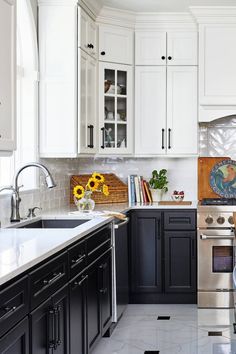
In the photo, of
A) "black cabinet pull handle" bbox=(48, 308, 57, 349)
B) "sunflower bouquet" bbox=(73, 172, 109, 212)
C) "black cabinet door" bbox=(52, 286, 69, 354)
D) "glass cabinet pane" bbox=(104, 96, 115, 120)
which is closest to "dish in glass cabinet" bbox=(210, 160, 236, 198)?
"glass cabinet pane" bbox=(104, 96, 115, 120)

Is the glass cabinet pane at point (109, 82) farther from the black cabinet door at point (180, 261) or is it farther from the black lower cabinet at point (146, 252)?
the black cabinet door at point (180, 261)

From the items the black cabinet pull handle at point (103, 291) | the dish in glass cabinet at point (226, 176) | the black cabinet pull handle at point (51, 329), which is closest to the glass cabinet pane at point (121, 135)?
the dish in glass cabinet at point (226, 176)

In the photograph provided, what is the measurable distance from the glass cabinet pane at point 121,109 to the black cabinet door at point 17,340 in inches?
144

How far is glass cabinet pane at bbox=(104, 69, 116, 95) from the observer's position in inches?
233

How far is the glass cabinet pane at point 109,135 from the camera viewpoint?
233 inches

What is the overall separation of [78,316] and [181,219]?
7.54ft

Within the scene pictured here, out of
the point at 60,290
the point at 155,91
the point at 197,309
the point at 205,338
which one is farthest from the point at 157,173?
the point at 60,290

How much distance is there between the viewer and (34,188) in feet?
16.3

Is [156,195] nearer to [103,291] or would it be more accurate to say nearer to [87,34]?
[87,34]

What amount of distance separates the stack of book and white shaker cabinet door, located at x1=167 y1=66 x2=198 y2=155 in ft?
1.34

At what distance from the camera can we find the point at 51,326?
117 inches

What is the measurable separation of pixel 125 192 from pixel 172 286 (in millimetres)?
1021

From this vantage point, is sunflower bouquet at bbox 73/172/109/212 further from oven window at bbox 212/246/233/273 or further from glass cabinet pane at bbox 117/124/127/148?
oven window at bbox 212/246/233/273

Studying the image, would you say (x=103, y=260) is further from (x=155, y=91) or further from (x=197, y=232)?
(x=155, y=91)
